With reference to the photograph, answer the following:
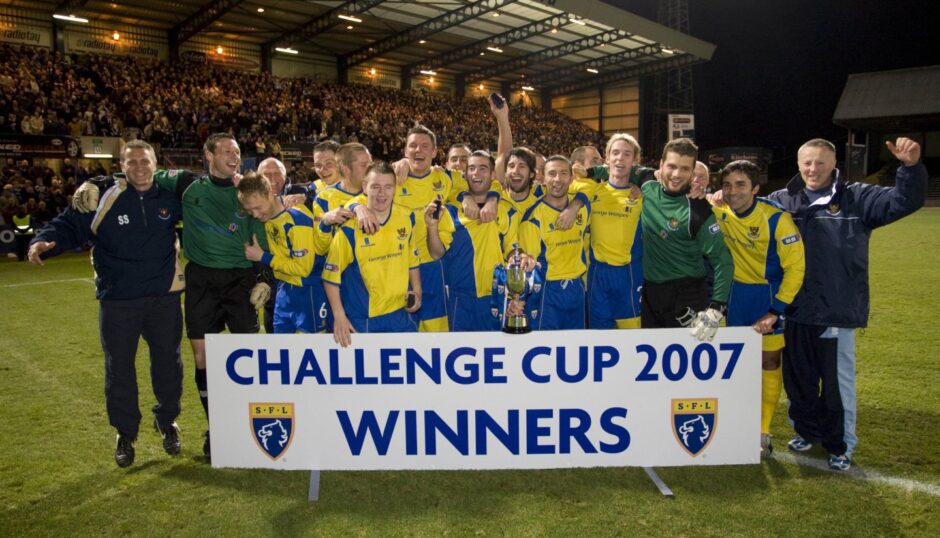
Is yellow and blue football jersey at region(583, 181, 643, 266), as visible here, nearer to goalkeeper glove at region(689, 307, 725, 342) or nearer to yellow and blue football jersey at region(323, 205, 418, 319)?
goalkeeper glove at region(689, 307, 725, 342)

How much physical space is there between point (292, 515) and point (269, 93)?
2723 centimetres

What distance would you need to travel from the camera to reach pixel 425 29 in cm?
3020

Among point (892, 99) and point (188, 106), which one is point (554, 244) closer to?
point (188, 106)

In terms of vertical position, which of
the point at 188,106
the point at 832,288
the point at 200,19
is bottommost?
the point at 832,288

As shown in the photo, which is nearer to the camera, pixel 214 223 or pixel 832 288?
pixel 832 288

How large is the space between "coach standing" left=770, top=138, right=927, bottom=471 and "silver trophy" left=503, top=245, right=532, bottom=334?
1.88 metres

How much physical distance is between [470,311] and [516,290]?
1049mm

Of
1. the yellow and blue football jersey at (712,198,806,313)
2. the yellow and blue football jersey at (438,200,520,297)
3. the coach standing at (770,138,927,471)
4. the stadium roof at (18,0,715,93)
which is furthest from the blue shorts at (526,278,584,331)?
the stadium roof at (18,0,715,93)

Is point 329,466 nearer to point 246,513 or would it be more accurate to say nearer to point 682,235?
point 246,513

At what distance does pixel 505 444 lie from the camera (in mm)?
3799

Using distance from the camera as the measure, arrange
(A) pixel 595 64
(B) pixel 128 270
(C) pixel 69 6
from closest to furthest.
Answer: (B) pixel 128 270
(C) pixel 69 6
(A) pixel 595 64

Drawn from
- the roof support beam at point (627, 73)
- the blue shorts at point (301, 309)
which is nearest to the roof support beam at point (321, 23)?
the roof support beam at point (627, 73)

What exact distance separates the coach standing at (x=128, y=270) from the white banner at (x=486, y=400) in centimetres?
88

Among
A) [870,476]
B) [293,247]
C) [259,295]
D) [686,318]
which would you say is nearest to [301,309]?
[259,295]
